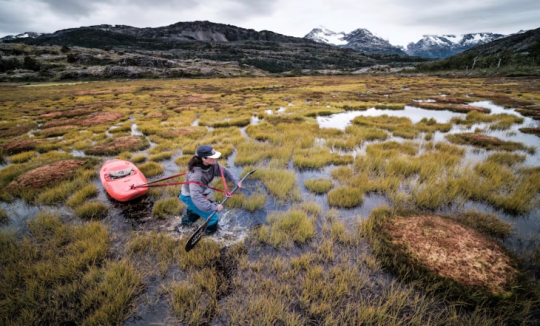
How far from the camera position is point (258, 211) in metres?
5.48

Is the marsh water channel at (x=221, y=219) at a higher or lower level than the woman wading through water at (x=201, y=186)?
lower

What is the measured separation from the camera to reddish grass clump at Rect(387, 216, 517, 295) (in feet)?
10.9

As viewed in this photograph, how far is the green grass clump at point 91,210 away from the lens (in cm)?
525

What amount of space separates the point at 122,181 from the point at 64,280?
306cm

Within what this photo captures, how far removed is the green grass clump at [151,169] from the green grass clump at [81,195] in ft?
4.97

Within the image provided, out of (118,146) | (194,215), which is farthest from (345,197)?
(118,146)

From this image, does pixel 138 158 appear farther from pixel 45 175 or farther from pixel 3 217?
pixel 3 217

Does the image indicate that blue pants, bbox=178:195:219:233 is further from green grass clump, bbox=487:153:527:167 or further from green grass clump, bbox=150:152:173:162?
green grass clump, bbox=487:153:527:167

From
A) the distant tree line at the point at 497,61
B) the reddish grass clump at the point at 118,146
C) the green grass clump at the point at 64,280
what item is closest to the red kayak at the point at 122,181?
the green grass clump at the point at 64,280

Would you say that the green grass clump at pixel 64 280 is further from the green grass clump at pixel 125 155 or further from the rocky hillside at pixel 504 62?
the rocky hillside at pixel 504 62

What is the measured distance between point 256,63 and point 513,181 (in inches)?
6337

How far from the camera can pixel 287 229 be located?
15.2ft

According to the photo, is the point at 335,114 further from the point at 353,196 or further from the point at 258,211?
the point at 258,211

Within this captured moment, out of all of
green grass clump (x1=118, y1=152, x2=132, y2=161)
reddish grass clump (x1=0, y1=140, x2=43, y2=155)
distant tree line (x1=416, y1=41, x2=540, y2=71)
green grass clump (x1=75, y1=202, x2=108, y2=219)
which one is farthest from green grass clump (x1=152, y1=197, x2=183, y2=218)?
distant tree line (x1=416, y1=41, x2=540, y2=71)
